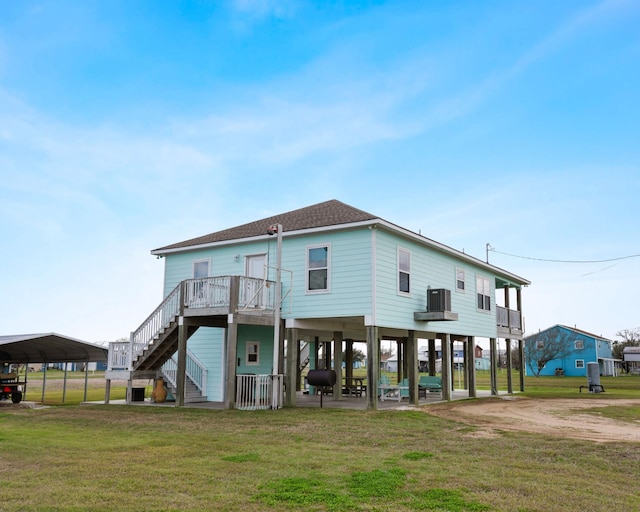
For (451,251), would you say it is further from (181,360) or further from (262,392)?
(181,360)

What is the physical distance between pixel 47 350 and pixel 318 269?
12391 millimetres

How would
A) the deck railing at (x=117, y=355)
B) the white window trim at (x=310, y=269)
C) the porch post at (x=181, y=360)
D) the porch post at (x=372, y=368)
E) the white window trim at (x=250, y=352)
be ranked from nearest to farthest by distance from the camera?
the porch post at (x=372, y=368), the porch post at (x=181, y=360), the white window trim at (x=310, y=269), the deck railing at (x=117, y=355), the white window trim at (x=250, y=352)

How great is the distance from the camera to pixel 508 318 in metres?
28.7

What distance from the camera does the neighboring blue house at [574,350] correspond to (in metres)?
66.3

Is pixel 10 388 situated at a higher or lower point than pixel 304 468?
higher

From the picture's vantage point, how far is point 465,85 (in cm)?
1789

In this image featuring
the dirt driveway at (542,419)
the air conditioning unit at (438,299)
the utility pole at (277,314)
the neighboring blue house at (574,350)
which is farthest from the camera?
the neighboring blue house at (574,350)

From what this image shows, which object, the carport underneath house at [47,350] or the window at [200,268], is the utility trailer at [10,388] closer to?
the carport underneath house at [47,350]

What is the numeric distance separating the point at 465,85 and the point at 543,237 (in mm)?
10795

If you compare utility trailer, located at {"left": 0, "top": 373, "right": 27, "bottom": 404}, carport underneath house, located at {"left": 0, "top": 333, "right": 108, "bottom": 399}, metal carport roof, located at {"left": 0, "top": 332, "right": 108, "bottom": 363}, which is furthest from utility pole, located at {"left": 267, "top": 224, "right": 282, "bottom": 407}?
utility trailer, located at {"left": 0, "top": 373, "right": 27, "bottom": 404}

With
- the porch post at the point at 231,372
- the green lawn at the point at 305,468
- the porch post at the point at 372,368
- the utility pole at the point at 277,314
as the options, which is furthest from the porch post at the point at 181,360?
the porch post at the point at 372,368

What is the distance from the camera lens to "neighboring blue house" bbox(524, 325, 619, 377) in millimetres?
66312

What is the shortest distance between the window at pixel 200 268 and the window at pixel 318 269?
15.6ft

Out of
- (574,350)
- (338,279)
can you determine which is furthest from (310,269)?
A: (574,350)
